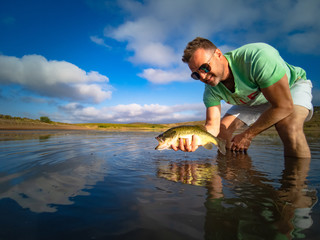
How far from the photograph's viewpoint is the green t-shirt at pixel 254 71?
363 cm

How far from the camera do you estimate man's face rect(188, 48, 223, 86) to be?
4164mm

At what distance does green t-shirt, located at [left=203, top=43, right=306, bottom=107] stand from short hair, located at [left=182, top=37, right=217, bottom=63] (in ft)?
1.56

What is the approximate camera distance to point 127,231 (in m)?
1.54

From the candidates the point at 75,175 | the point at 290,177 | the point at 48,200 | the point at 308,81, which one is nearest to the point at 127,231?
the point at 48,200

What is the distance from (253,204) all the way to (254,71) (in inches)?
109

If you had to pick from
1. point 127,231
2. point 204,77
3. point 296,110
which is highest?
point 204,77

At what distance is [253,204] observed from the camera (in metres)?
2.03

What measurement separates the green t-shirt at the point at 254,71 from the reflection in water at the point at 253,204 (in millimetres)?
1933

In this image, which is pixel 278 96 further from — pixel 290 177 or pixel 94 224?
pixel 94 224

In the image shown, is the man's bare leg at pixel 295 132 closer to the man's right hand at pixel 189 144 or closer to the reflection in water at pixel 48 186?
the man's right hand at pixel 189 144

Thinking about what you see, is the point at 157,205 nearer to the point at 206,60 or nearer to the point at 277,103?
the point at 206,60

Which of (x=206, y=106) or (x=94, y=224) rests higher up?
(x=206, y=106)

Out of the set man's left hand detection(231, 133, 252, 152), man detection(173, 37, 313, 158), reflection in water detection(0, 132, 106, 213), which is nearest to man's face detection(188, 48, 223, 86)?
man detection(173, 37, 313, 158)

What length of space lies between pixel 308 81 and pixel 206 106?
2880mm
